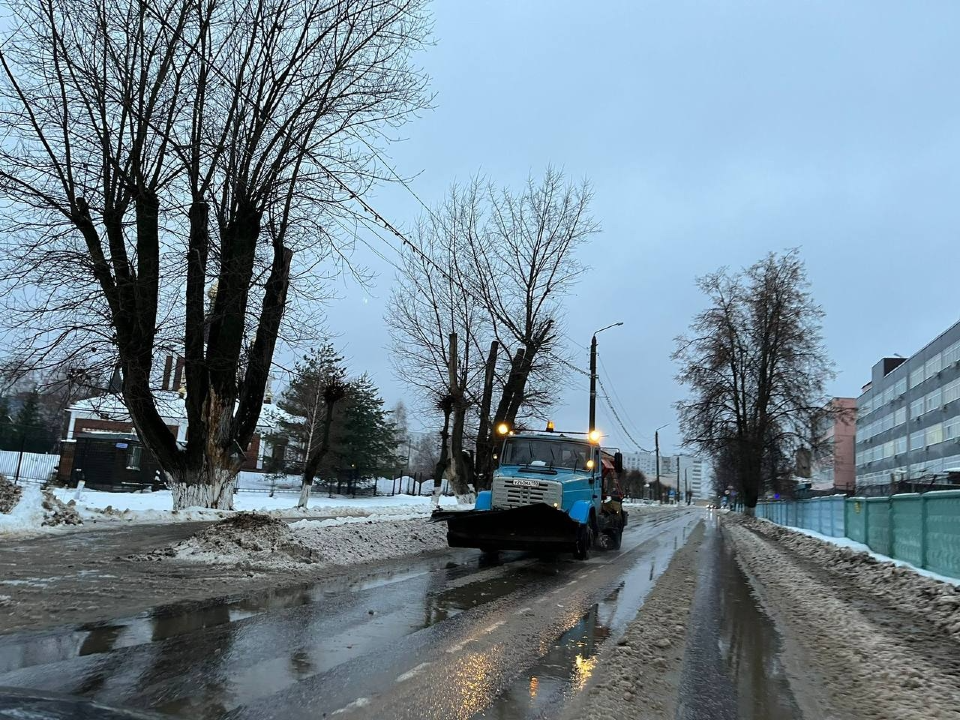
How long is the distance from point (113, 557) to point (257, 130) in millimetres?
10926

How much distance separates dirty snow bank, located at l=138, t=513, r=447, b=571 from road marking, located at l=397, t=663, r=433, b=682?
4.86 m

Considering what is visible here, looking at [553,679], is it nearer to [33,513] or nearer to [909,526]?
[909,526]

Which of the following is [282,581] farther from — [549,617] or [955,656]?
[955,656]

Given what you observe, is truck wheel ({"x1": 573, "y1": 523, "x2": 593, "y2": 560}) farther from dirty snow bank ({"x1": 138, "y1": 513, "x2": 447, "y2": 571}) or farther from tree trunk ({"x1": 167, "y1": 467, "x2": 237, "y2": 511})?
tree trunk ({"x1": 167, "y1": 467, "x2": 237, "y2": 511})

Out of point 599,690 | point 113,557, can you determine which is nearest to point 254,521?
point 113,557

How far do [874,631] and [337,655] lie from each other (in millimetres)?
5709

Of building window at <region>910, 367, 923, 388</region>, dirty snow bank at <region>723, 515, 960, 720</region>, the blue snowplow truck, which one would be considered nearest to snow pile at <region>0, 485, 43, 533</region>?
the blue snowplow truck

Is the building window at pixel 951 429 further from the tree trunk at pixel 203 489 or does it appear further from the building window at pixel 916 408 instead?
the tree trunk at pixel 203 489

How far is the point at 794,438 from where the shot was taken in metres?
36.2

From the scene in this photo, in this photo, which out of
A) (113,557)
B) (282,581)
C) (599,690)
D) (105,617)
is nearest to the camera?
(599,690)

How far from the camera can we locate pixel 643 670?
5238 mm

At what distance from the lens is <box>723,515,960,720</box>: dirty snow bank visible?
4836 mm

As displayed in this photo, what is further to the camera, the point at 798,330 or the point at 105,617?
the point at 798,330

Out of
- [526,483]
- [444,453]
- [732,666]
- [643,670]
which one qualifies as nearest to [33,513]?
[526,483]
